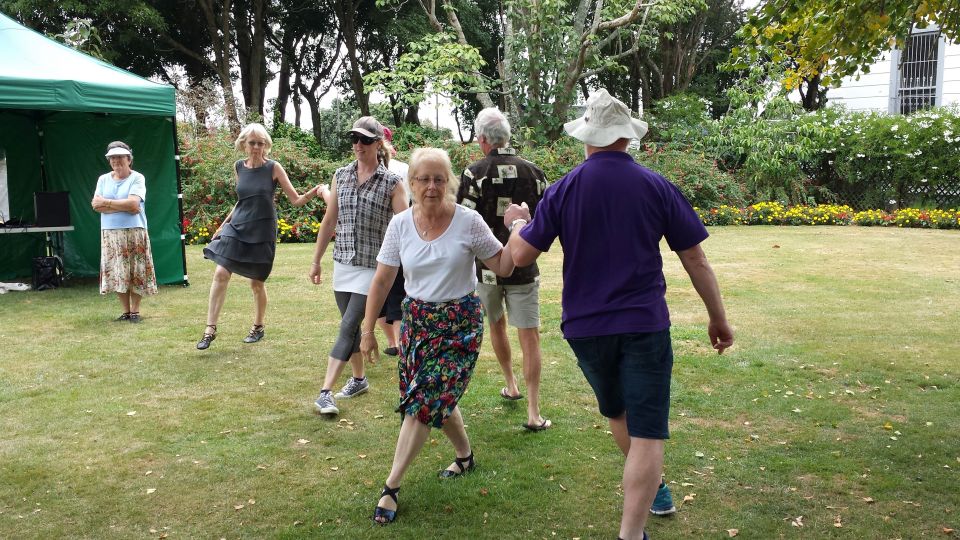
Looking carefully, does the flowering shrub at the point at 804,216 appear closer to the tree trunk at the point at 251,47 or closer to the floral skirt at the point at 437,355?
the floral skirt at the point at 437,355

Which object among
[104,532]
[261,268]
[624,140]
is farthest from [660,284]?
[261,268]

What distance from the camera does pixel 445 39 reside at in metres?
20.3

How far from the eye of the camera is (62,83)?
30.0 feet

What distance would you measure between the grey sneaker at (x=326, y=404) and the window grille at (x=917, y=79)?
26115 mm

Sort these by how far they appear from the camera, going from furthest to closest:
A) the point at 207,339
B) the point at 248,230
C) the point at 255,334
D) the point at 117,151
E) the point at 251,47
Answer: the point at 251,47, the point at 117,151, the point at 255,334, the point at 207,339, the point at 248,230

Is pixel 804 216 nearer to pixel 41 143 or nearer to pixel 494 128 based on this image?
pixel 41 143

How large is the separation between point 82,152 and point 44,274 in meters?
1.92

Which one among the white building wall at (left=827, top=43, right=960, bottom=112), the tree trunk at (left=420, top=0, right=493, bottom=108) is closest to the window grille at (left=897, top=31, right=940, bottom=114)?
the white building wall at (left=827, top=43, right=960, bottom=112)

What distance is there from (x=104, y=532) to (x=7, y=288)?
8013mm

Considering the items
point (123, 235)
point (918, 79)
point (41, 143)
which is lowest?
point (123, 235)

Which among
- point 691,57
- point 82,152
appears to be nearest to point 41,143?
point 82,152

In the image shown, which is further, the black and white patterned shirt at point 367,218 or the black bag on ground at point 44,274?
the black bag on ground at point 44,274

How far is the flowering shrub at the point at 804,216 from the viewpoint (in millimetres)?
17453

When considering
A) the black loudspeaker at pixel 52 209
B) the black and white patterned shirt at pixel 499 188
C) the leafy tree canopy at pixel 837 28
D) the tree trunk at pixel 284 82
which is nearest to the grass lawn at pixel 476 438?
the black and white patterned shirt at pixel 499 188
